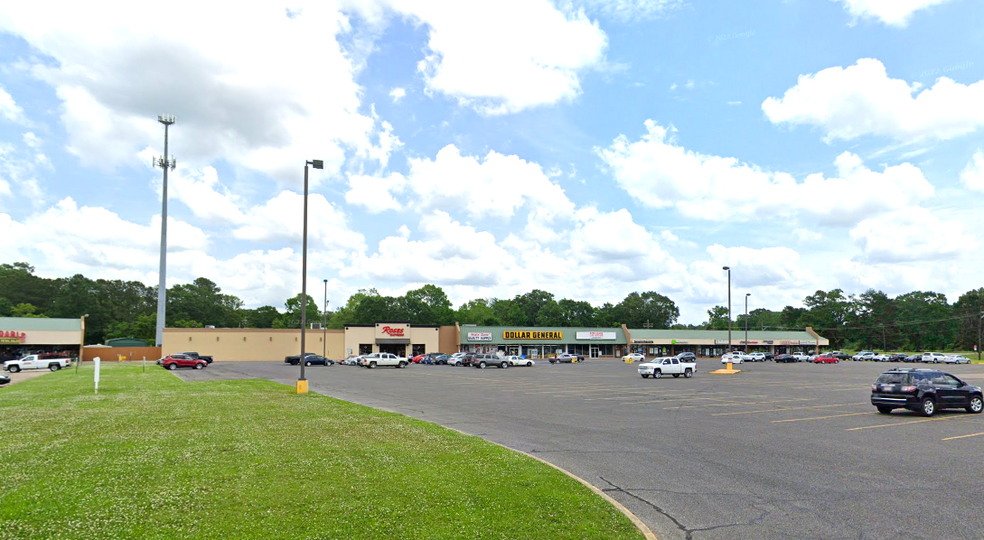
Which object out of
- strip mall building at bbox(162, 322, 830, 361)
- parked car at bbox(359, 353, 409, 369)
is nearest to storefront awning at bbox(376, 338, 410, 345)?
strip mall building at bbox(162, 322, 830, 361)

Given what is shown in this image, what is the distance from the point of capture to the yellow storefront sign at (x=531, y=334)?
3403 inches

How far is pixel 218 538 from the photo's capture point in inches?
217

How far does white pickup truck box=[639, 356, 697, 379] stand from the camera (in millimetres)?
39625

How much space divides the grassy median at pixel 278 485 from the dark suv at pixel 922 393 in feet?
44.9

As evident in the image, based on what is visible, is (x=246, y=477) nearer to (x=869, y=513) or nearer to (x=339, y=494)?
(x=339, y=494)

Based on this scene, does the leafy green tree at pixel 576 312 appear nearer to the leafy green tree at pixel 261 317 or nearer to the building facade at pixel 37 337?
the leafy green tree at pixel 261 317

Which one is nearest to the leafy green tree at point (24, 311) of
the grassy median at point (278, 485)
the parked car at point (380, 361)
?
→ the parked car at point (380, 361)

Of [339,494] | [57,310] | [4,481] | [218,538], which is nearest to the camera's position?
[218,538]

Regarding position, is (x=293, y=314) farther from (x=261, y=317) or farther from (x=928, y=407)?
(x=928, y=407)

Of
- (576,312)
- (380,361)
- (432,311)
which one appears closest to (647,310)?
(576,312)

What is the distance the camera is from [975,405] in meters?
18.6

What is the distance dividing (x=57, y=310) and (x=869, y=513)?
14101 centimetres

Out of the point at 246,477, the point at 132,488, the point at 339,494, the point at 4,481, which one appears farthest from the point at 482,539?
the point at 4,481

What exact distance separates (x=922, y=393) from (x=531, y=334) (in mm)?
71132
